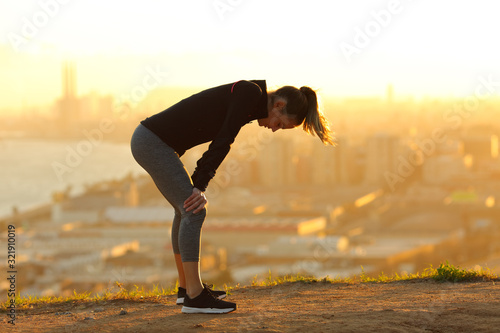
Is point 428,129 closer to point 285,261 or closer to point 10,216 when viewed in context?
point 10,216

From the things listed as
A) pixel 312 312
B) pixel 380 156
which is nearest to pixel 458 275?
pixel 312 312

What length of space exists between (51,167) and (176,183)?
61.2m

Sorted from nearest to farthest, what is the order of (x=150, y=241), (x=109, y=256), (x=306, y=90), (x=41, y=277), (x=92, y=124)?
(x=306, y=90) → (x=41, y=277) → (x=109, y=256) → (x=150, y=241) → (x=92, y=124)

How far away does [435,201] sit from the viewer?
42906 mm

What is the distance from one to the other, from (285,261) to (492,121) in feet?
139

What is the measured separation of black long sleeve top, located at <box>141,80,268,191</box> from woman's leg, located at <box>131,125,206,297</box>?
0.04m

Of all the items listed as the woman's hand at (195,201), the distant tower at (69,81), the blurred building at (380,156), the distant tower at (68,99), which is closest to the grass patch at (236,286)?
the woman's hand at (195,201)

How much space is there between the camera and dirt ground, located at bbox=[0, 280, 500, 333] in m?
2.94

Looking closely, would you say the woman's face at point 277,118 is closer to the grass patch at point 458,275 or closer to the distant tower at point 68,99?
the grass patch at point 458,275

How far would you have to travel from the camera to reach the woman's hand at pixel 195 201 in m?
2.99

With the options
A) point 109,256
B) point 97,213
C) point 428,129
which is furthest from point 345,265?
point 428,129

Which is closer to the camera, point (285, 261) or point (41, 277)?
→ point (41, 277)

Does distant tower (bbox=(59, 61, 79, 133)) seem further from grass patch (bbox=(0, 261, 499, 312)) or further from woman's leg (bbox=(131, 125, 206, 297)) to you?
woman's leg (bbox=(131, 125, 206, 297))

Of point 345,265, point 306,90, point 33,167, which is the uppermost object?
point 33,167
